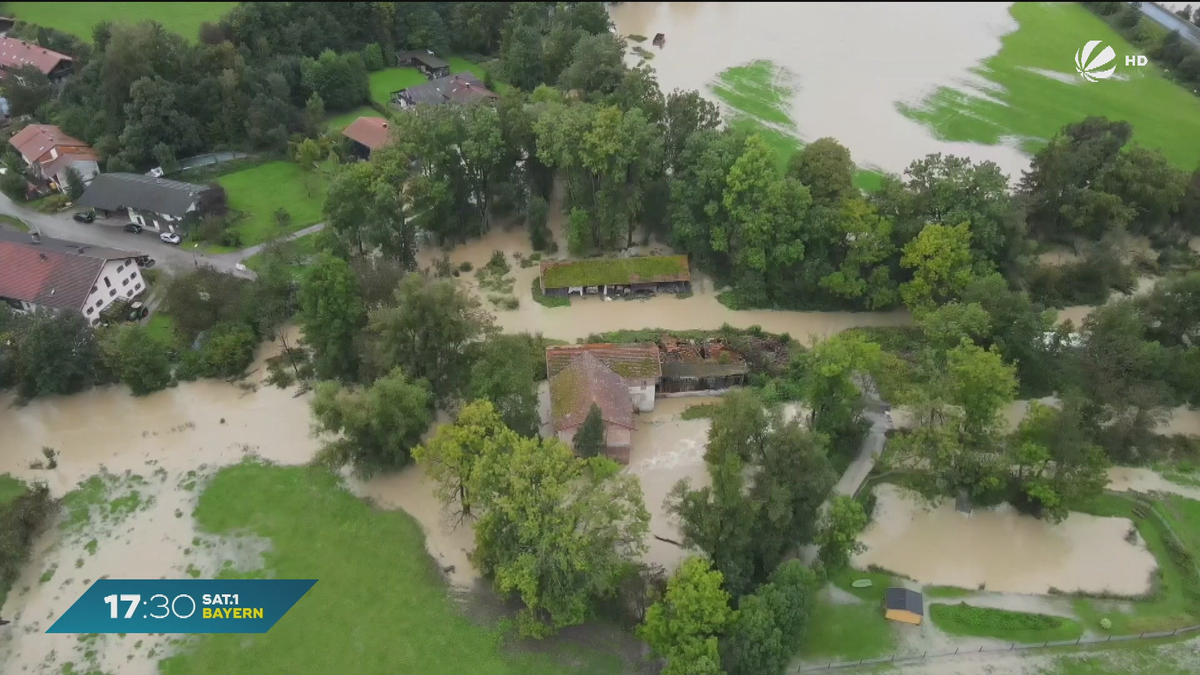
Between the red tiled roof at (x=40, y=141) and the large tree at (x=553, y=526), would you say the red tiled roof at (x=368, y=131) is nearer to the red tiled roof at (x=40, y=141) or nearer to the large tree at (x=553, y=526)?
the red tiled roof at (x=40, y=141)

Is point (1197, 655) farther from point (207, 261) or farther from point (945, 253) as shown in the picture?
point (207, 261)

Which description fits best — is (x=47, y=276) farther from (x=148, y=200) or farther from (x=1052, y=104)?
(x=1052, y=104)

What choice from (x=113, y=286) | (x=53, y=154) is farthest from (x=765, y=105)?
(x=53, y=154)

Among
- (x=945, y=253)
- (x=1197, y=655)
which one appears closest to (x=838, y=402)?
(x=945, y=253)

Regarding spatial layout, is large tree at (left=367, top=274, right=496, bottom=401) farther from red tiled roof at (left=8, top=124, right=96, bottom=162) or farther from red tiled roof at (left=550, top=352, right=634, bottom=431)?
red tiled roof at (left=8, top=124, right=96, bottom=162)

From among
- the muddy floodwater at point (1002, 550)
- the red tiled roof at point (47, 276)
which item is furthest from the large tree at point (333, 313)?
the muddy floodwater at point (1002, 550)

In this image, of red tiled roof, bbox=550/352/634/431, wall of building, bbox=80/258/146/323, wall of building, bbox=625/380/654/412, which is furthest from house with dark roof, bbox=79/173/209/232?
wall of building, bbox=625/380/654/412
